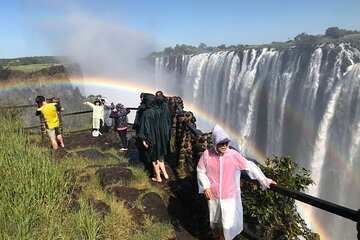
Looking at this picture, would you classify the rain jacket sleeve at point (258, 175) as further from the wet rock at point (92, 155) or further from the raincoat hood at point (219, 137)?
the wet rock at point (92, 155)

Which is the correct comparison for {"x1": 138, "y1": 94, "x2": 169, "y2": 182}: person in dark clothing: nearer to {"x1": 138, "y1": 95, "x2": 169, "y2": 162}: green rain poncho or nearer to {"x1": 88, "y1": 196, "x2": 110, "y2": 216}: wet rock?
{"x1": 138, "y1": 95, "x2": 169, "y2": 162}: green rain poncho

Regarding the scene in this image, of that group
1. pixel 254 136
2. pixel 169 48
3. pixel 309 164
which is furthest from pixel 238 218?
pixel 169 48

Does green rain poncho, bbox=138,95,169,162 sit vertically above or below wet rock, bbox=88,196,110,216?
above

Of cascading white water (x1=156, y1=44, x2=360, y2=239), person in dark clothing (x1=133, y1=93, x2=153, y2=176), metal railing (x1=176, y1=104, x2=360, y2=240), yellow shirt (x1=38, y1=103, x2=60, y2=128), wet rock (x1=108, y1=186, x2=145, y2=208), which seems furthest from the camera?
cascading white water (x1=156, y1=44, x2=360, y2=239)

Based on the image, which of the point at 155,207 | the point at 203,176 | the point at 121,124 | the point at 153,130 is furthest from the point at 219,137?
the point at 121,124

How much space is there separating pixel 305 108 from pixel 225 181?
25.1 meters

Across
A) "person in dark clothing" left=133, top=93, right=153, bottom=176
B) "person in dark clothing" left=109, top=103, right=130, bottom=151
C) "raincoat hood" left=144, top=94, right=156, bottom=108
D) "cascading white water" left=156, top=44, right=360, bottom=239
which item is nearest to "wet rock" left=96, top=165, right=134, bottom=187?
"person in dark clothing" left=133, top=93, right=153, bottom=176

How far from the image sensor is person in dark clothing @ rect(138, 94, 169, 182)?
5992 millimetres

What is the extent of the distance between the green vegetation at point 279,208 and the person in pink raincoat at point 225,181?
44cm

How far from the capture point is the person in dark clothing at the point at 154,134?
5.99 metres

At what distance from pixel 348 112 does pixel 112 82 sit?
6441cm

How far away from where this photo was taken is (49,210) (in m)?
3.68

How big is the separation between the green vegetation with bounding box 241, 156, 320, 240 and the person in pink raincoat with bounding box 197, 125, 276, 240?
440mm

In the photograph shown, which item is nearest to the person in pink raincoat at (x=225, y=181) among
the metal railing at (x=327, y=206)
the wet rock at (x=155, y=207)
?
the metal railing at (x=327, y=206)
